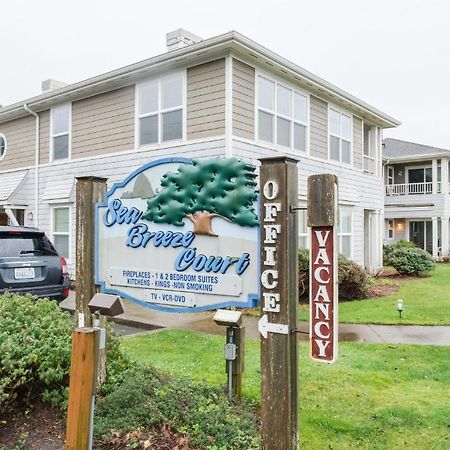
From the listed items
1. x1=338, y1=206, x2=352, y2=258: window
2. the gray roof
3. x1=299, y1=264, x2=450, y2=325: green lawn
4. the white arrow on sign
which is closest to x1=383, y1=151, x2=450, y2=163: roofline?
the gray roof

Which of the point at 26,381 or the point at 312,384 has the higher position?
the point at 26,381

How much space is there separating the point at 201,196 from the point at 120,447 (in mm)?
2002

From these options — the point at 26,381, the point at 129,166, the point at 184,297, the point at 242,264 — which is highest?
the point at 129,166

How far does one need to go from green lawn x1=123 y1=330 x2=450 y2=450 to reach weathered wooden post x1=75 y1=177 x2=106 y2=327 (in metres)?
1.45

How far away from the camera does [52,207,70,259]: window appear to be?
14812 millimetres

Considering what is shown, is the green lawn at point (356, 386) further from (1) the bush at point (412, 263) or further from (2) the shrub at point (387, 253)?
(2) the shrub at point (387, 253)

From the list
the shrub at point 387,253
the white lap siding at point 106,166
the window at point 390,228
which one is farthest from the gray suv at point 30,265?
the window at point 390,228

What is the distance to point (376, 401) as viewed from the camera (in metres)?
4.82

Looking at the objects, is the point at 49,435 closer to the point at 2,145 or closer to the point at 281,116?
the point at 281,116

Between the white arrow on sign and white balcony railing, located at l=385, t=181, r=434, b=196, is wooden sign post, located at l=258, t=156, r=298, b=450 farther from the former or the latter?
white balcony railing, located at l=385, t=181, r=434, b=196

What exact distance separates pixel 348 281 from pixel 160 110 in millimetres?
6373

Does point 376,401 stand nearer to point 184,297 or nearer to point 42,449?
point 184,297

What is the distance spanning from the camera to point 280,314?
132 inches

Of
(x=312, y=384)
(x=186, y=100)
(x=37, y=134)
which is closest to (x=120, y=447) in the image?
(x=312, y=384)
